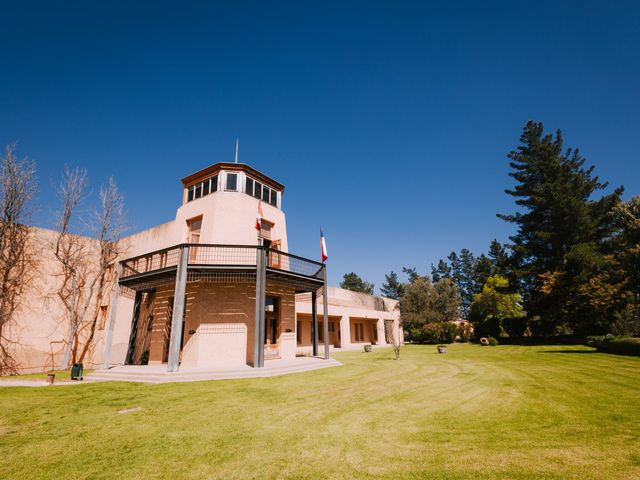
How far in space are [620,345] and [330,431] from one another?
71.6 ft

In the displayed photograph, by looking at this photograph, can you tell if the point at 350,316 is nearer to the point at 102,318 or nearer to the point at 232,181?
the point at 232,181

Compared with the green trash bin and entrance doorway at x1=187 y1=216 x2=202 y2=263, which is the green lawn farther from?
entrance doorway at x1=187 y1=216 x2=202 y2=263

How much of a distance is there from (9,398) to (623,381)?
62.9 feet

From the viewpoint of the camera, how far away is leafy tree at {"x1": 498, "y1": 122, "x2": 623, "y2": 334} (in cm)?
2788

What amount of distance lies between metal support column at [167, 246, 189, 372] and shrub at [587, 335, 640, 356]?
24.1 m

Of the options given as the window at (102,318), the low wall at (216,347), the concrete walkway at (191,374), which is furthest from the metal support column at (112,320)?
the window at (102,318)

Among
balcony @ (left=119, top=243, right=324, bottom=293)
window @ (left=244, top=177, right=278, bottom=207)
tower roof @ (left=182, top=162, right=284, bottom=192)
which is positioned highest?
tower roof @ (left=182, top=162, right=284, bottom=192)

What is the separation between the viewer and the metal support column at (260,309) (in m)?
12.4

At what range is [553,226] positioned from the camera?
102ft

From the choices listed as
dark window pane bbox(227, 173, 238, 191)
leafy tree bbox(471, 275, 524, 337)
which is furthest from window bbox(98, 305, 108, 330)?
leafy tree bbox(471, 275, 524, 337)

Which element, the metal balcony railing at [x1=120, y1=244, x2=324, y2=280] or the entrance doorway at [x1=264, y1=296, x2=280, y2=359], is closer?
the metal balcony railing at [x1=120, y1=244, x2=324, y2=280]

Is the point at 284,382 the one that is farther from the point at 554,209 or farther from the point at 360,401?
the point at 554,209

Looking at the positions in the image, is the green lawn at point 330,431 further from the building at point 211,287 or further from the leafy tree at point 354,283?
the leafy tree at point 354,283

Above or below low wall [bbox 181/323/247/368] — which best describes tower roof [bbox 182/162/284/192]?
above
